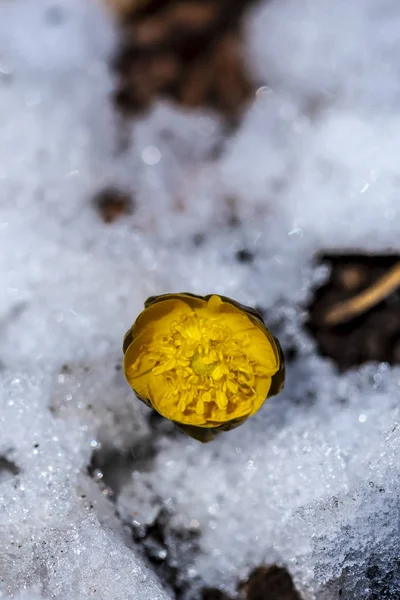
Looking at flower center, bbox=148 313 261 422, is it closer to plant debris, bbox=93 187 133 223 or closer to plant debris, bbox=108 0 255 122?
plant debris, bbox=93 187 133 223

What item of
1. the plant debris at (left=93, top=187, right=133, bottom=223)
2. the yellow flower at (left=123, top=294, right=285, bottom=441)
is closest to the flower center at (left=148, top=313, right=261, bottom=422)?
the yellow flower at (left=123, top=294, right=285, bottom=441)

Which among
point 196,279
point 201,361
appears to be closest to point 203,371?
point 201,361

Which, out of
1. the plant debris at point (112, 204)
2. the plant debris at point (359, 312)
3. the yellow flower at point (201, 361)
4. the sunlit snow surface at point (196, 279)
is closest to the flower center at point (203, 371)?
the yellow flower at point (201, 361)

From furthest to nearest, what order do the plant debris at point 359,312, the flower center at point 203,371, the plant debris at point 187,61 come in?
1. the plant debris at point 187,61
2. the plant debris at point 359,312
3. the flower center at point 203,371

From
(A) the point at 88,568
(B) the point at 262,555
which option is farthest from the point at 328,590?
(A) the point at 88,568

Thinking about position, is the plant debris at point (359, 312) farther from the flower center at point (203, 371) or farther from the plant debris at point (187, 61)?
the plant debris at point (187, 61)

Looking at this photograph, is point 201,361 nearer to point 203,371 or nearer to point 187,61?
point 203,371
